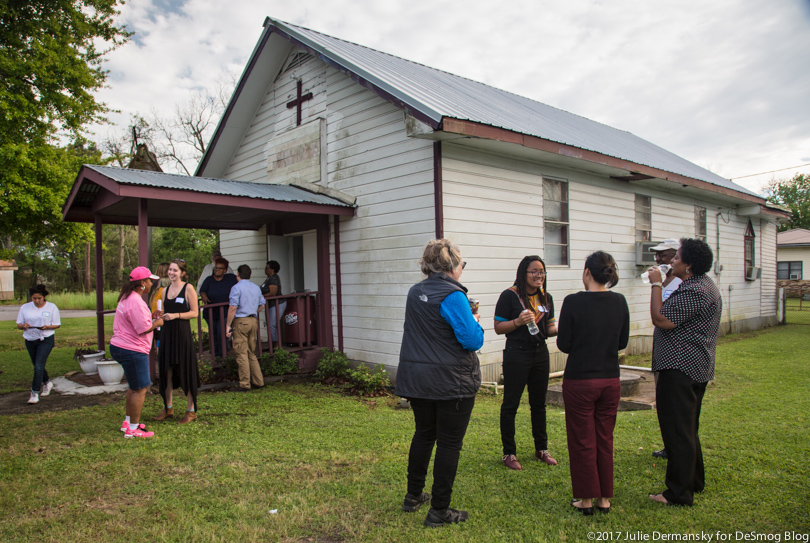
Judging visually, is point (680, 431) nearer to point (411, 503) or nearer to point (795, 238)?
point (411, 503)

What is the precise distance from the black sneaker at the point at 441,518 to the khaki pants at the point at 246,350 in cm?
489

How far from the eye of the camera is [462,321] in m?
3.30

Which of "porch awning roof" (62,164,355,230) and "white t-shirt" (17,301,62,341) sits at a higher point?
→ "porch awning roof" (62,164,355,230)

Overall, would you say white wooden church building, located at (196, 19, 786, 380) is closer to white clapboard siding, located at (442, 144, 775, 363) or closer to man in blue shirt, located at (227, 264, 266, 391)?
white clapboard siding, located at (442, 144, 775, 363)

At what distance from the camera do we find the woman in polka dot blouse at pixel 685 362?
11.5 feet

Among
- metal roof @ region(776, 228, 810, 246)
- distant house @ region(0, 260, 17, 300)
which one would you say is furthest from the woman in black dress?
distant house @ region(0, 260, 17, 300)

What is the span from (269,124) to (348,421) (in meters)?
7.10

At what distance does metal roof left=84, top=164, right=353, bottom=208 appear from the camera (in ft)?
22.1

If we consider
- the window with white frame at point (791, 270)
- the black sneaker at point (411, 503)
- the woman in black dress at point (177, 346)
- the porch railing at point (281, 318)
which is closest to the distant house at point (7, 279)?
the porch railing at point (281, 318)

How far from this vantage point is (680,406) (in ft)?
11.6

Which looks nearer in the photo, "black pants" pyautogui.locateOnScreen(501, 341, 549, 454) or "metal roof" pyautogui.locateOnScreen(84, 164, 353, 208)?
"black pants" pyautogui.locateOnScreen(501, 341, 549, 454)

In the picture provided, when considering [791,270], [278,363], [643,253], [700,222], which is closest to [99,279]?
[278,363]

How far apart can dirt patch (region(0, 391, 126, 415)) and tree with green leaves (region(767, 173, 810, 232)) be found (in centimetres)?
5498

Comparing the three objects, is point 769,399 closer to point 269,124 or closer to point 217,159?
point 269,124
